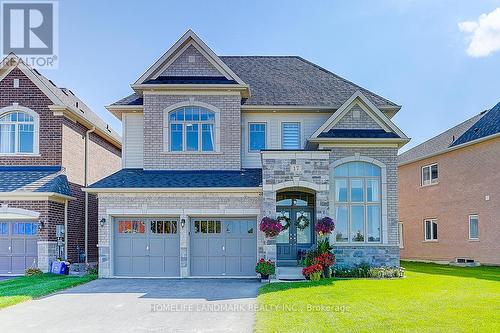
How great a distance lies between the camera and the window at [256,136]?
856 inches

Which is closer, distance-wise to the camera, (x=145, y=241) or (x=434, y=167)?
(x=145, y=241)

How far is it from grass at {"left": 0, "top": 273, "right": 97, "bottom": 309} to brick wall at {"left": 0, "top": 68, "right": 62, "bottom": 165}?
4792 mm

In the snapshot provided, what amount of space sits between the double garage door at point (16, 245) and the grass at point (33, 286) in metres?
1.21

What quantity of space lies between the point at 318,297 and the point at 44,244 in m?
11.6

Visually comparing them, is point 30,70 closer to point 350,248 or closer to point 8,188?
point 8,188

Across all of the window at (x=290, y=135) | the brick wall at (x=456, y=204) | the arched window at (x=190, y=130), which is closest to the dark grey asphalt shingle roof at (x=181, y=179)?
the arched window at (x=190, y=130)

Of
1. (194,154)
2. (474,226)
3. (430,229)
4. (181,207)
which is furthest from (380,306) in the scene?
(430,229)

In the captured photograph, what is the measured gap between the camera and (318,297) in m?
13.9

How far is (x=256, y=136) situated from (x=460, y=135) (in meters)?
12.0

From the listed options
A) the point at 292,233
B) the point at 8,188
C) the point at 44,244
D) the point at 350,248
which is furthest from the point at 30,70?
the point at 350,248

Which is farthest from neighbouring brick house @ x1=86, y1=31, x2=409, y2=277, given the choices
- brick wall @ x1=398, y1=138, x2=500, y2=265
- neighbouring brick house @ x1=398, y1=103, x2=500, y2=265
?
brick wall @ x1=398, y1=138, x2=500, y2=265

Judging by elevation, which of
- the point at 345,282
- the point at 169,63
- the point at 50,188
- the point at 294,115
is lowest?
the point at 345,282

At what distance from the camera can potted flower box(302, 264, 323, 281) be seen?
697 inches

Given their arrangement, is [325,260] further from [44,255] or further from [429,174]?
[429,174]
